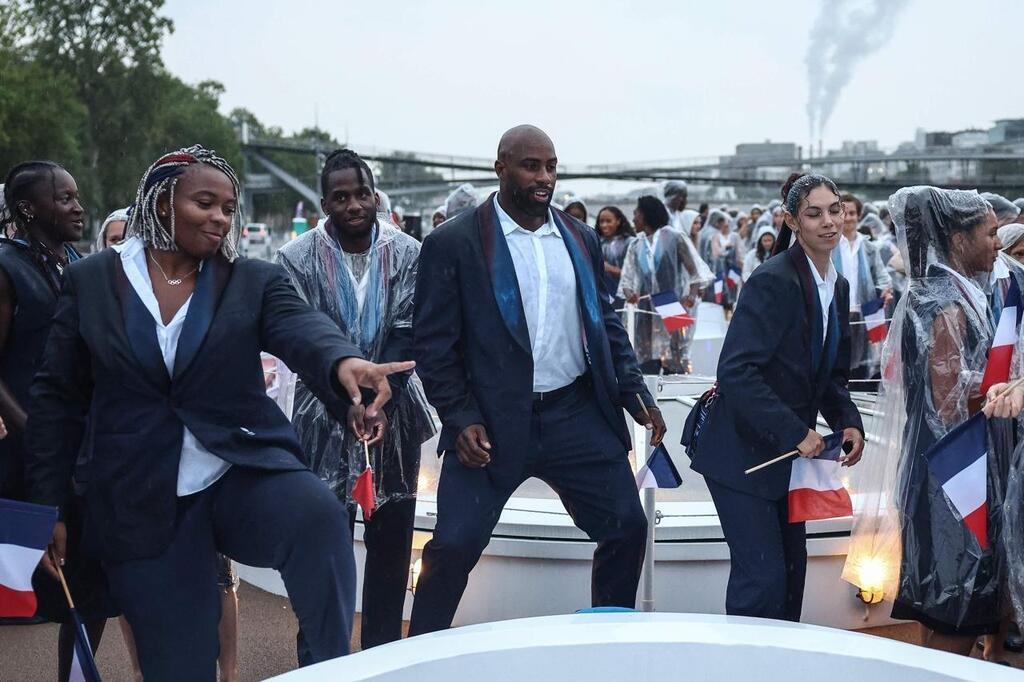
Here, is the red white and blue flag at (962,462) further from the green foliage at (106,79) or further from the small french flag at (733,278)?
the green foliage at (106,79)

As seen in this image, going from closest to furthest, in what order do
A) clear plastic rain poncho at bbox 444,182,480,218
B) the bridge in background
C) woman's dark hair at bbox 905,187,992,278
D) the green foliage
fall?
woman's dark hair at bbox 905,187,992,278, clear plastic rain poncho at bbox 444,182,480,218, the green foliage, the bridge in background

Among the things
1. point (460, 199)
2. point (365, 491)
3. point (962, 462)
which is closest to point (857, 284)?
point (460, 199)

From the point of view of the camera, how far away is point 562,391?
163 inches

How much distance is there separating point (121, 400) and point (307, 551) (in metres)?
0.63

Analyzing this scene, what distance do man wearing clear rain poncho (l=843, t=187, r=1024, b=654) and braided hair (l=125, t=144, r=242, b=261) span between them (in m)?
2.41

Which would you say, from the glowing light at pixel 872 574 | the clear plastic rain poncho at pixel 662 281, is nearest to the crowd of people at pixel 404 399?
the glowing light at pixel 872 574

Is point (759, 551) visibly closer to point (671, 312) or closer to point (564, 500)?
point (564, 500)

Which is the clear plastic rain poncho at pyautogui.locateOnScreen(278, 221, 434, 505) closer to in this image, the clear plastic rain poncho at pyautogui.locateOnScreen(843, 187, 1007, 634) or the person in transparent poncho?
the clear plastic rain poncho at pyautogui.locateOnScreen(843, 187, 1007, 634)

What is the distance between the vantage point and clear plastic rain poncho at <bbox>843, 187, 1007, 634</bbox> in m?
4.06

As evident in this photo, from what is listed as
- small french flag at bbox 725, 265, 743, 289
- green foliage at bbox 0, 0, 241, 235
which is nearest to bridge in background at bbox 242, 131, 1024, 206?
green foliage at bbox 0, 0, 241, 235

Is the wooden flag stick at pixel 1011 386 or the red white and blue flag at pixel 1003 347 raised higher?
the red white and blue flag at pixel 1003 347

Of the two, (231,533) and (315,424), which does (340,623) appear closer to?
(231,533)

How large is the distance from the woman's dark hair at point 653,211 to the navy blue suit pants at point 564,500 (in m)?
6.34

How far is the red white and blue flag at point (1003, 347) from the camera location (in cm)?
399
